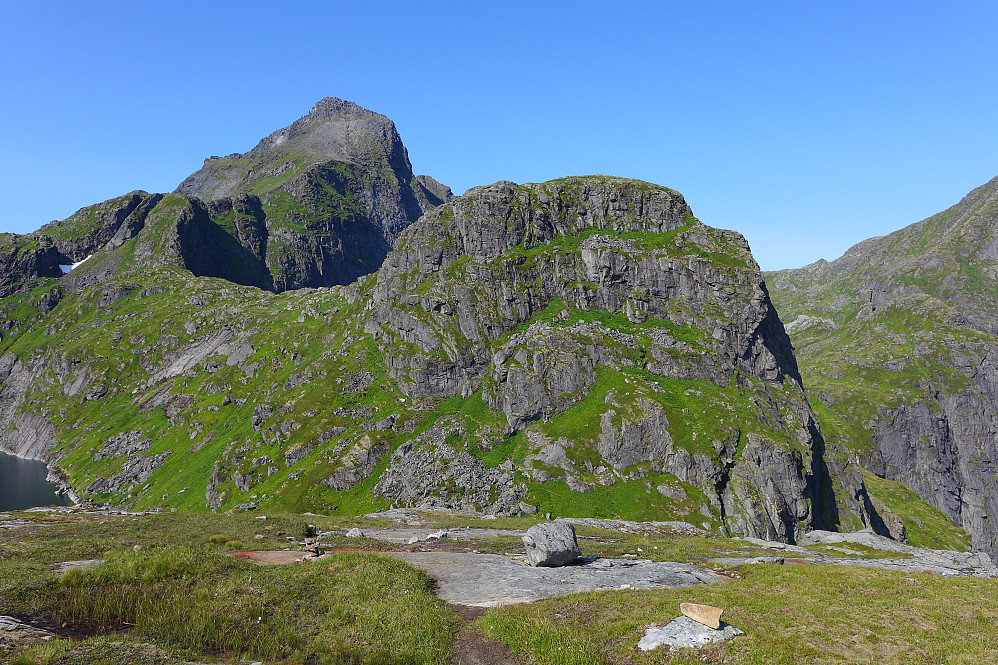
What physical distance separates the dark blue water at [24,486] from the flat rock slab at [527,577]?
13829 cm

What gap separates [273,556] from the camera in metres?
31.9

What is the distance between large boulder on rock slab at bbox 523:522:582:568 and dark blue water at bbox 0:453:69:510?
142 meters

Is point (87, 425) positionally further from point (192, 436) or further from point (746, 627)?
point (746, 627)

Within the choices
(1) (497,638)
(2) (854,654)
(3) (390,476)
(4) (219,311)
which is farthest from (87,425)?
(2) (854,654)

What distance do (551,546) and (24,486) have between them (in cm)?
17185

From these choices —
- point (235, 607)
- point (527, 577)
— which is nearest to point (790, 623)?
point (527, 577)

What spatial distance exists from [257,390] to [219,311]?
246ft

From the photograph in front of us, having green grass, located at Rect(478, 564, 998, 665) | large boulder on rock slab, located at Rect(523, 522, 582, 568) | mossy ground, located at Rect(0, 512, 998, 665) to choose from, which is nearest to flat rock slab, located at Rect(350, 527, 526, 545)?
large boulder on rock slab, located at Rect(523, 522, 582, 568)

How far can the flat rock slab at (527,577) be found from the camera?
26.2 m

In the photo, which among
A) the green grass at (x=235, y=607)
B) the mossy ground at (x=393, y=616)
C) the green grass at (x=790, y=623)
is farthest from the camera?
the green grass at (x=235, y=607)

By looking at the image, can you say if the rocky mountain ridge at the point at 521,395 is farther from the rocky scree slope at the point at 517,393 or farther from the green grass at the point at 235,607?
the green grass at the point at 235,607

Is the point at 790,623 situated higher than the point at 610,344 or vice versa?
the point at 610,344

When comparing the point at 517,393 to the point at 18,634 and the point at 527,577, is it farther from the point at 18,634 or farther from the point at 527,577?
the point at 18,634

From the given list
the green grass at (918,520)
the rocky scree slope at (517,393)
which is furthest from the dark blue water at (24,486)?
the green grass at (918,520)
